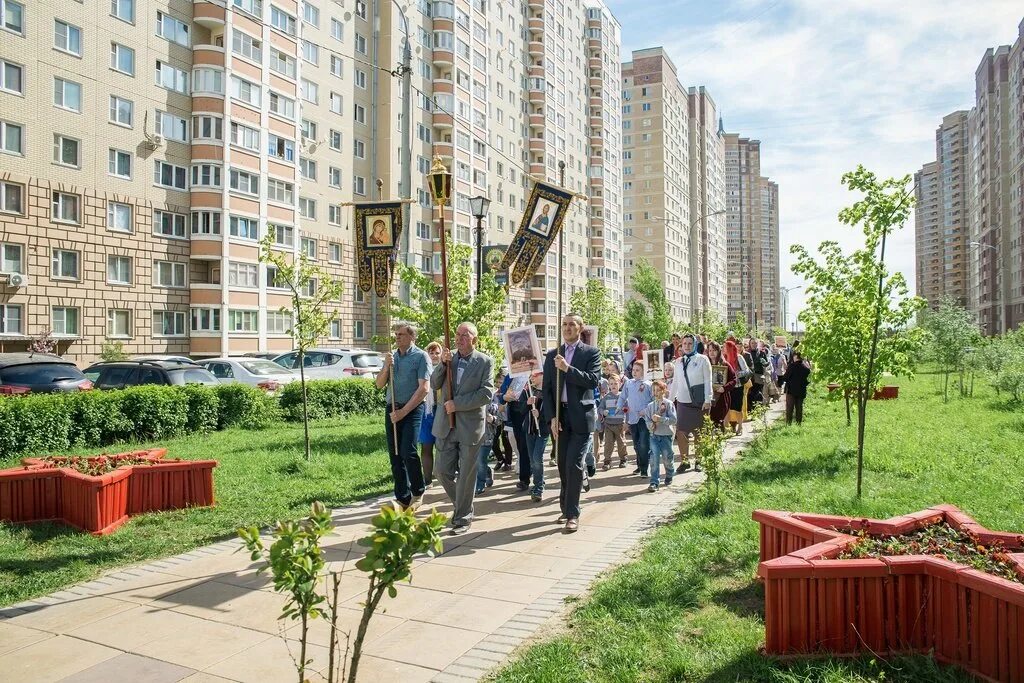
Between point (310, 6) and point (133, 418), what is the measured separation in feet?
119

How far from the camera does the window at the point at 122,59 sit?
33.1m

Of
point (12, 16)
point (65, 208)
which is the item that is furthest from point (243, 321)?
point (12, 16)

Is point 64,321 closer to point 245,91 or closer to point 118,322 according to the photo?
point 118,322

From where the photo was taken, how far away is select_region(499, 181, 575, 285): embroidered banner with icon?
41.2ft

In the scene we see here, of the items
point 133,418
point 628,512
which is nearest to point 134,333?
point 133,418

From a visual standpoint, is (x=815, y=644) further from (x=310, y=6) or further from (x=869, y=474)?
(x=310, y=6)

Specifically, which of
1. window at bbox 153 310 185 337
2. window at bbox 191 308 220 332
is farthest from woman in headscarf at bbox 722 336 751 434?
window at bbox 191 308 220 332

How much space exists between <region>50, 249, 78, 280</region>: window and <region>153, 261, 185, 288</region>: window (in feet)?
12.4

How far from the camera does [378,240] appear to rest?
12.5 metres

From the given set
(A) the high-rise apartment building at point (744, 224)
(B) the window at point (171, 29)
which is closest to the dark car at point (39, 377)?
(B) the window at point (171, 29)

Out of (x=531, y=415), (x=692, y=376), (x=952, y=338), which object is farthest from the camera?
(x=952, y=338)

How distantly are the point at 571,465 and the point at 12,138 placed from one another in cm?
3019

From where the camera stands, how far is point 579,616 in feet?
16.9

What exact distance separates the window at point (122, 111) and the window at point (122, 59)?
1.22 meters
